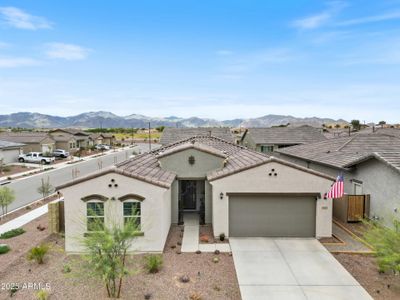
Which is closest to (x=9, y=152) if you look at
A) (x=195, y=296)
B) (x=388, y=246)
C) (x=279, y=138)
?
(x=279, y=138)

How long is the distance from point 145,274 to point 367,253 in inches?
363

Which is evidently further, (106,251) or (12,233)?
(12,233)

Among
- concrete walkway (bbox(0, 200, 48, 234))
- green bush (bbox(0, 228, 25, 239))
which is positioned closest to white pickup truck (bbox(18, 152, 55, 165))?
concrete walkway (bbox(0, 200, 48, 234))

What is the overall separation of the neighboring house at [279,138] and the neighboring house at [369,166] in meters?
15.4

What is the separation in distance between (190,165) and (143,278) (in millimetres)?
7318

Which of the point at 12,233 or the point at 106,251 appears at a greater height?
the point at 106,251

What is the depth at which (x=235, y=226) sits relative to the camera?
48.1 ft

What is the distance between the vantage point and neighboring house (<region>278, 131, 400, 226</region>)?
1464 cm

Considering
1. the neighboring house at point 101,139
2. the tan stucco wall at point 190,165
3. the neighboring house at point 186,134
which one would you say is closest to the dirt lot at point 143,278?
the tan stucco wall at point 190,165

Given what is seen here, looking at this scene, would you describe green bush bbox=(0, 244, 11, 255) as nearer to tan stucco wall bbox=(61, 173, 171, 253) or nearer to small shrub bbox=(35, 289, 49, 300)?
tan stucco wall bbox=(61, 173, 171, 253)

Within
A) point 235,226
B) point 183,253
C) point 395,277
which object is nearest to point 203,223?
point 235,226

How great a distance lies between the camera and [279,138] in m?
42.1

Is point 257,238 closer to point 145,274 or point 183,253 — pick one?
point 183,253

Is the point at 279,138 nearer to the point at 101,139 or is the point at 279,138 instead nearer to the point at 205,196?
the point at 205,196
